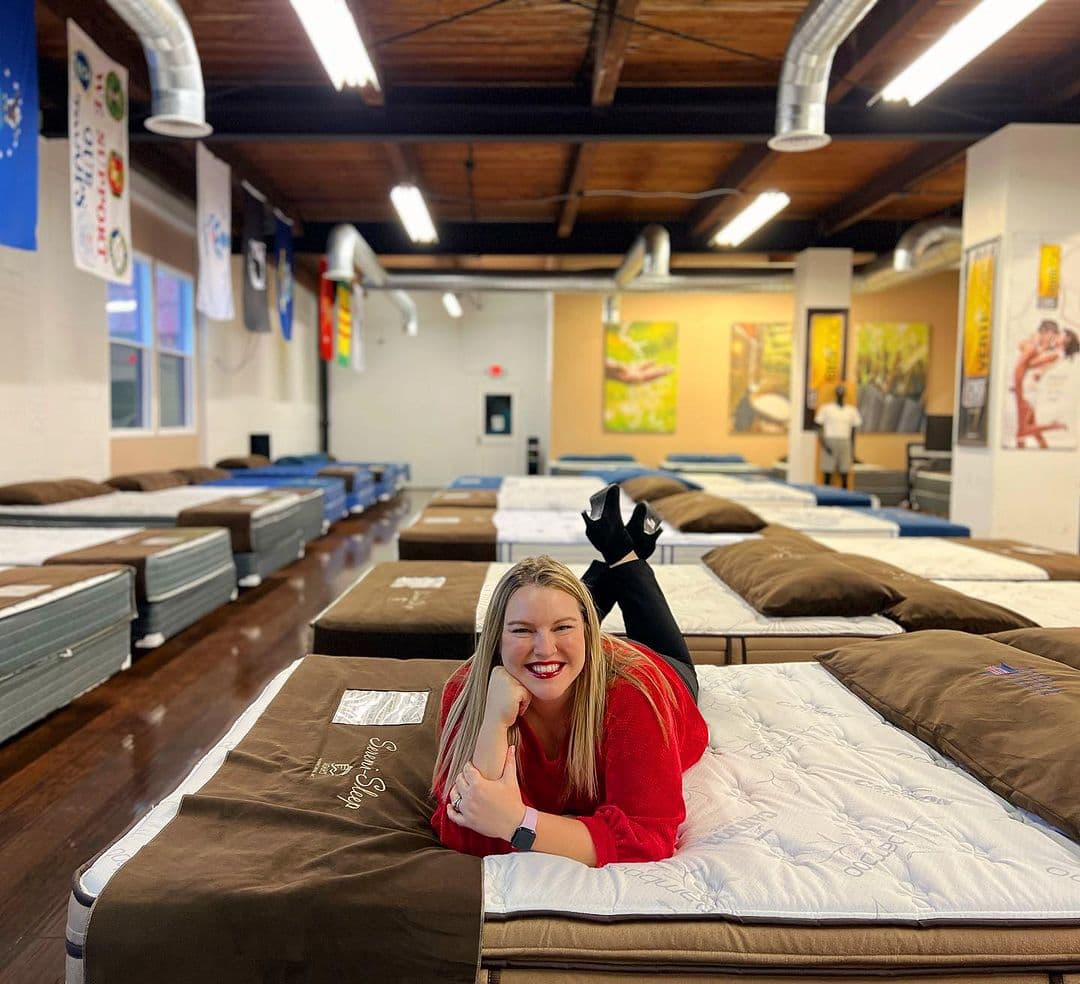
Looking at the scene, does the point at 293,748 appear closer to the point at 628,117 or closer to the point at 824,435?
the point at 628,117

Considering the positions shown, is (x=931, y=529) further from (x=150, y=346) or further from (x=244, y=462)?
(x=244, y=462)

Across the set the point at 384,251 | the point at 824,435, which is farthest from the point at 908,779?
the point at 384,251

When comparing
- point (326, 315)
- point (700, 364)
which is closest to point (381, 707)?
point (326, 315)

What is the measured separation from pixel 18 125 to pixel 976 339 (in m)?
6.10

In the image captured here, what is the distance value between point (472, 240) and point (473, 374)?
17.9 feet

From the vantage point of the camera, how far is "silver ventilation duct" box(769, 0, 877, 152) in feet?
12.9

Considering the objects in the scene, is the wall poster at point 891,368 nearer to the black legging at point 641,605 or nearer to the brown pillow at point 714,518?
the brown pillow at point 714,518

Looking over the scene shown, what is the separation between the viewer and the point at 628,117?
586 cm

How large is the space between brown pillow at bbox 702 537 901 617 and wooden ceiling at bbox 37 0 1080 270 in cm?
299

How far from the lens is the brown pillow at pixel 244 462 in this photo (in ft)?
31.6

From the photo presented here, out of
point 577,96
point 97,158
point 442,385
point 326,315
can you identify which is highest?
point 577,96

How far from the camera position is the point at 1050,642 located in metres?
2.26

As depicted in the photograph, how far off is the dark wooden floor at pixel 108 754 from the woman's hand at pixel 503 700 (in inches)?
46.3

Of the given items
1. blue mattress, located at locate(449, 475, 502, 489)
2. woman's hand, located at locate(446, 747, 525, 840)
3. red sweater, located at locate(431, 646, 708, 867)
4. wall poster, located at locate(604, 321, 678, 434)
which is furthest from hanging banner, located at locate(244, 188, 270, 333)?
woman's hand, located at locate(446, 747, 525, 840)
